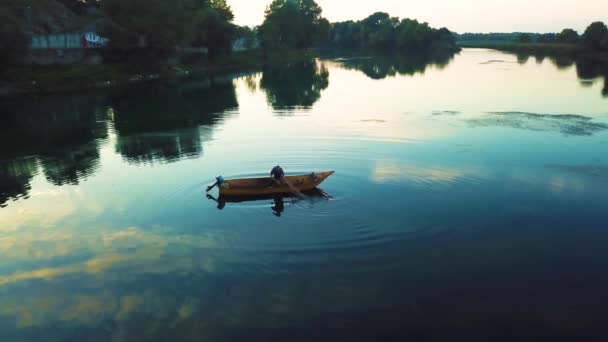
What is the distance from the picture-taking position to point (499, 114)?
2333 inches

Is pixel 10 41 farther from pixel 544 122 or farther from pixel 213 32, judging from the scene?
pixel 544 122

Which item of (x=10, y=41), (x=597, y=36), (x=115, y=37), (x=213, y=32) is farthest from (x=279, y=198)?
(x=597, y=36)

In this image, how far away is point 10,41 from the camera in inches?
3078

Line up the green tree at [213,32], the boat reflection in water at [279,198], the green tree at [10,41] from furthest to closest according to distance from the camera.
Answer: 1. the green tree at [213,32]
2. the green tree at [10,41]
3. the boat reflection in water at [279,198]

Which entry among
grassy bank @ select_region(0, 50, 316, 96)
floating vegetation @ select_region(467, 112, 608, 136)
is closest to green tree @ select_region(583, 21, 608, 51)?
floating vegetation @ select_region(467, 112, 608, 136)

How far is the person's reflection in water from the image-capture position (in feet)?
92.1

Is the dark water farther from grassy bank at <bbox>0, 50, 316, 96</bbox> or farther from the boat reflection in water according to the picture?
grassy bank at <bbox>0, 50, 316, 96</bbox>

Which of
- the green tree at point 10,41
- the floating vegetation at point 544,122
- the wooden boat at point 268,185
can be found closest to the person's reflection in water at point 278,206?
the wooden boat at point 268,185

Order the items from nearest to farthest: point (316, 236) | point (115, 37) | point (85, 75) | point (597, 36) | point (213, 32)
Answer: point (316, 236) < point (85, 75) < point (115, 37) < point (213, 32) < point (597, 36)

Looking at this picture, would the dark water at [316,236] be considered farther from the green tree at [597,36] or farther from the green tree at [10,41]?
the green tree at [597,36]

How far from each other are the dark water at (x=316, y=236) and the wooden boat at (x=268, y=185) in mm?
804

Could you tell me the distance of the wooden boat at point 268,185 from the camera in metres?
30.0

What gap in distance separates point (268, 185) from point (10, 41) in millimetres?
74494

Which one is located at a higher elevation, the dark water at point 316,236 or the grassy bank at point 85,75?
the grassy bank at point 85,75
